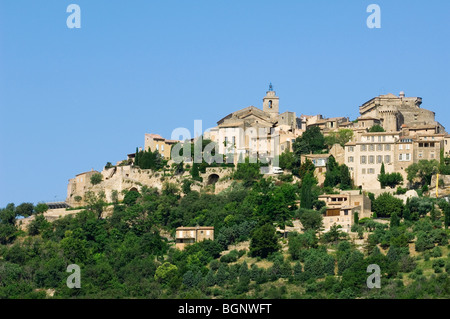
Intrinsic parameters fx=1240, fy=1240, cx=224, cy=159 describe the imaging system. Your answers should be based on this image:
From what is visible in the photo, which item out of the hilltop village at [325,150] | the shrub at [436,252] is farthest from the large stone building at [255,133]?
the shrub at [436,252]

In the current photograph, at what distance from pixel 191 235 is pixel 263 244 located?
6868 mm

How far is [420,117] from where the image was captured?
98.2m

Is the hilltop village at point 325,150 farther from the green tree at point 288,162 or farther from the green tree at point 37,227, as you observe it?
the green tree at point 37,227

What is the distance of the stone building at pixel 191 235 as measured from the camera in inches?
3194

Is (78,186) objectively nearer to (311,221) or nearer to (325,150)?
(325,150)

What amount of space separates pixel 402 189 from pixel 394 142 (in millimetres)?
4417

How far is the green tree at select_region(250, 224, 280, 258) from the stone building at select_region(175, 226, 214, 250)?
5.03 metres

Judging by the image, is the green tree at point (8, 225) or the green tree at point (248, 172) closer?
the green tree at point (8, 225)

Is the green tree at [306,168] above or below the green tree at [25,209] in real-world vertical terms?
above

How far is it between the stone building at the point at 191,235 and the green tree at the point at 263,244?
16.5ft
